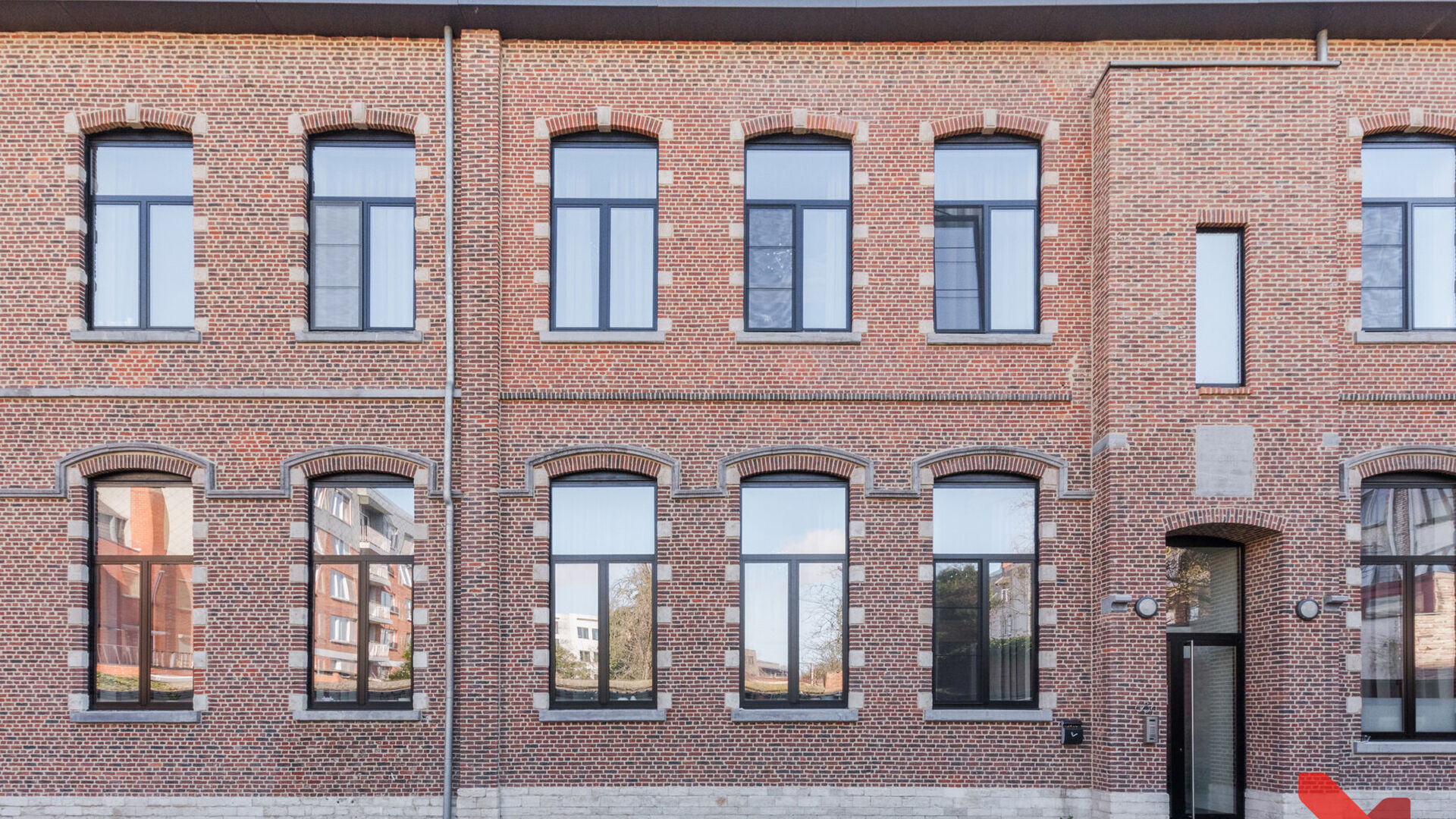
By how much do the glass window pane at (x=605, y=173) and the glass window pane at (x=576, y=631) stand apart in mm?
4377

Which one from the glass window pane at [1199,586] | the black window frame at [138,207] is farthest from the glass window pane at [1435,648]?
Result: the black window frame at [138,207]

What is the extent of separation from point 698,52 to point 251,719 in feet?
30.1

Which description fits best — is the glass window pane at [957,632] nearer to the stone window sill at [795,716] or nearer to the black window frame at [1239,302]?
the stone window sill at [795,716]

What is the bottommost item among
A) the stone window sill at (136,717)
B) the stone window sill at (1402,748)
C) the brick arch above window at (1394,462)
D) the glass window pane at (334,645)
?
the stone window sill at (1402,748)

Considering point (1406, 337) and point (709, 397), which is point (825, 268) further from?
point (1406, 337)

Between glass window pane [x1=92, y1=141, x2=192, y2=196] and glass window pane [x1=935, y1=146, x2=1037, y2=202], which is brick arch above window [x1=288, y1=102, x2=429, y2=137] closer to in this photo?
glass window pane [x1=92, y1=141, x2=192, y2=196]

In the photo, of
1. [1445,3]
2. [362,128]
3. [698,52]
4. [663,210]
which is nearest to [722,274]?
[663,210]

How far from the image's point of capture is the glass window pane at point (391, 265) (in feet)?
41.0

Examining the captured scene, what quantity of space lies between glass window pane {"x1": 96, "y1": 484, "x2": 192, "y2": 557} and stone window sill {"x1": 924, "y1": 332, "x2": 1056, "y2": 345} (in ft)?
28.8

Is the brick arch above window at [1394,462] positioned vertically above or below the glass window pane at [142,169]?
below

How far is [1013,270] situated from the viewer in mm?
12641

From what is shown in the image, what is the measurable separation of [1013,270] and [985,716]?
17.0 feet

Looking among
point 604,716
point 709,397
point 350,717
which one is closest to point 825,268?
point 709,397

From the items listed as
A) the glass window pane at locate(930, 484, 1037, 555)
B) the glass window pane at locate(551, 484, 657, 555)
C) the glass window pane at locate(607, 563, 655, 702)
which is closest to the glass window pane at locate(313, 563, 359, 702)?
the glass window pane at locate(551, 484, 657, 555)
